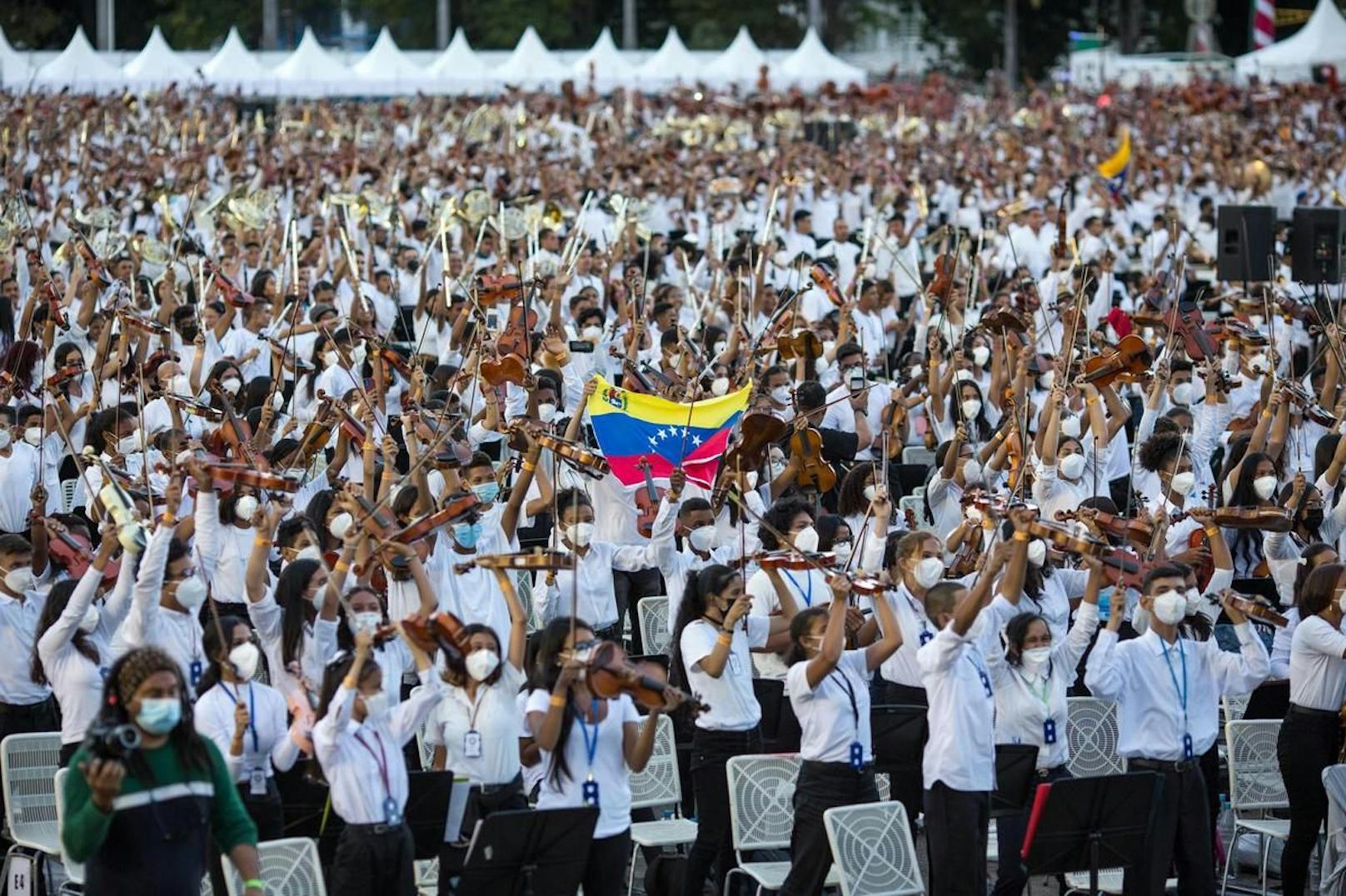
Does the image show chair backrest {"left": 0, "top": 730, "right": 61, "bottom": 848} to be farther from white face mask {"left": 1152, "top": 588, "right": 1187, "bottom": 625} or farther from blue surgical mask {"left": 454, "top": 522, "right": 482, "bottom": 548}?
white face mask {"left": 1152, "top": 588, "right": 1187, "bottom": 625}

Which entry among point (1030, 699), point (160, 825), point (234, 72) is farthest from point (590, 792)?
point (234, 72)

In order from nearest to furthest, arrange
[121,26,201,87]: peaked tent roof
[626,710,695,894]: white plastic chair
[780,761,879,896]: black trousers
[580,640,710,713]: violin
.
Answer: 1. [580,640,710,713]: violin
2. [780,761,879,896]: black trousers
3. [626,710,695,894]: white plastic chair
4. [121,26,201,87]: peaked tent roof

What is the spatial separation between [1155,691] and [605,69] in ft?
130

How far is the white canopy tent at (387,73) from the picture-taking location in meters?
46.0

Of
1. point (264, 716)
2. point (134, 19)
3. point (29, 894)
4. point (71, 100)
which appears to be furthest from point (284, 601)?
point (134, 19)

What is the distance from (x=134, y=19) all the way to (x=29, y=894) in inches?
2378

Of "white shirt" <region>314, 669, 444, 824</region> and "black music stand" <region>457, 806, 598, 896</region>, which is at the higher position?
"white shirt" <region>314, 669, 444, 824</region>

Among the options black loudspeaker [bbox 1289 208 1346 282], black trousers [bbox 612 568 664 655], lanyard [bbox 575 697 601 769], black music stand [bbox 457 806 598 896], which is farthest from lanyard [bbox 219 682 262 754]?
black loudspeaker [bbox 1289 208 1346 282]

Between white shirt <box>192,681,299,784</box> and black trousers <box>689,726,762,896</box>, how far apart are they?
5.64ft

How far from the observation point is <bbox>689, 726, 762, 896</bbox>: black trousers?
31.1 ft

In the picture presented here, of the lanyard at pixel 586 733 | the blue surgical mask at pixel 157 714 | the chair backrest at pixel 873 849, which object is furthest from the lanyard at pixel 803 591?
the blue surgical mask at pixel 157 714

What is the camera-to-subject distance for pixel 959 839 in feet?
29.9

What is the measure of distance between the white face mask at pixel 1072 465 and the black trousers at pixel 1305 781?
268 centimetres

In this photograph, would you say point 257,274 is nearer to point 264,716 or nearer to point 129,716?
point 264,716
